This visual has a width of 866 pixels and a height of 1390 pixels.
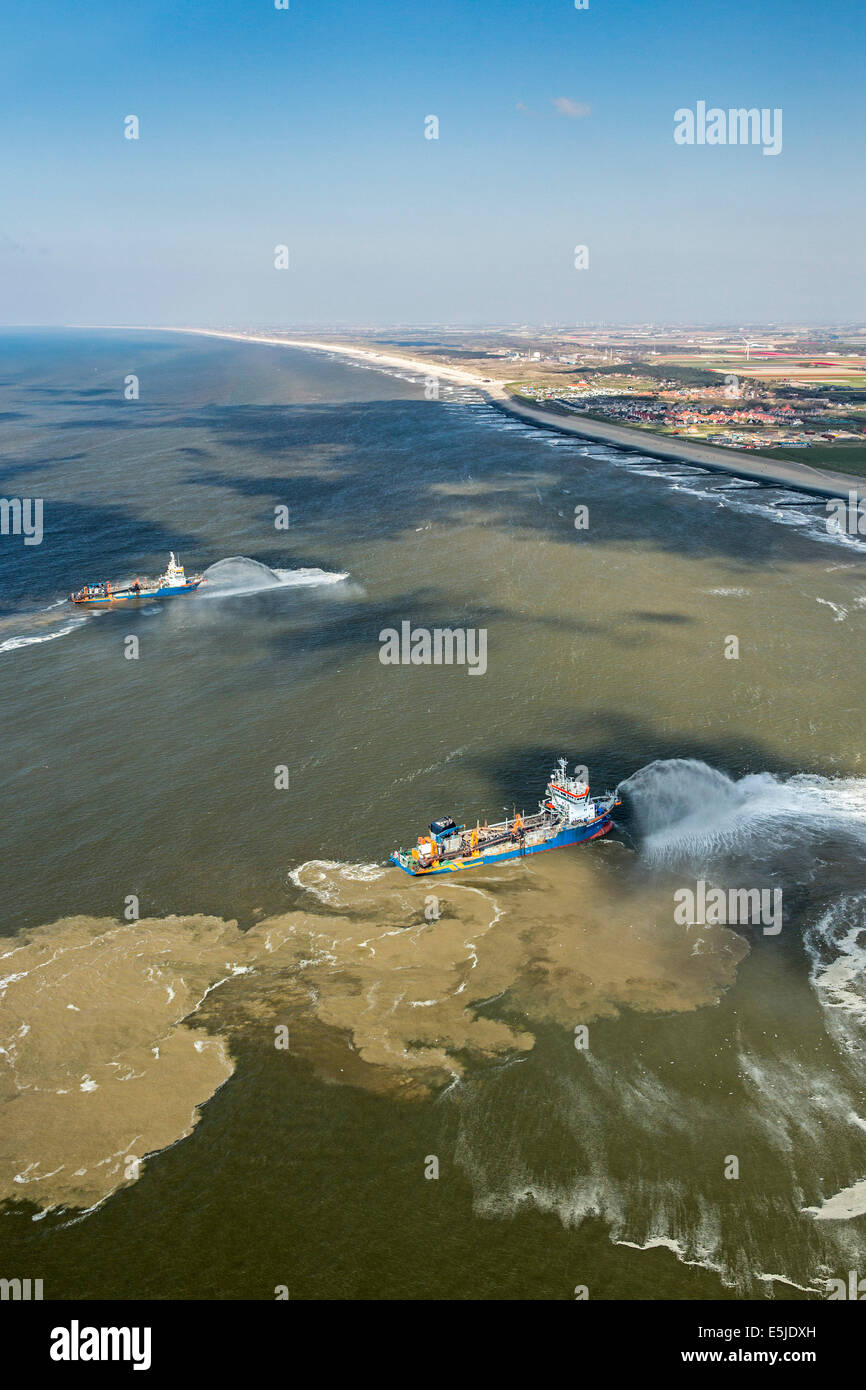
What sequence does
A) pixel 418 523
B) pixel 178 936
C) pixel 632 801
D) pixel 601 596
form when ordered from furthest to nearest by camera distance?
1. pixel 418 523
2. pixel 601 596
3. pixel 632 801
4. pixel 178 936

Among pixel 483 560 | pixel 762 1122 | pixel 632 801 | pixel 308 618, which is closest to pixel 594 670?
pixel 632 801

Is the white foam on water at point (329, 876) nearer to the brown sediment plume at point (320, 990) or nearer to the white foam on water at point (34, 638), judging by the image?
the brown sediment plume at point (320, 990)

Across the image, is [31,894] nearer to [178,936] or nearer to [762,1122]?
[178,936]

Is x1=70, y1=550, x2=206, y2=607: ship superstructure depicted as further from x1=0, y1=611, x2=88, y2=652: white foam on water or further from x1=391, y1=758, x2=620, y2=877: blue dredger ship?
x1=391, y1=758, x2=620, y2=877: blue dredger ship

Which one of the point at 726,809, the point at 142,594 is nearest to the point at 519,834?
the point at 726,809

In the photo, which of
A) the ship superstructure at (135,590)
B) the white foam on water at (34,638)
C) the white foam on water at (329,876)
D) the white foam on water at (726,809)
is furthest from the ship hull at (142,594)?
the white foam on water at (726,809)
